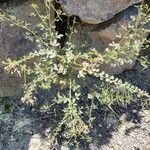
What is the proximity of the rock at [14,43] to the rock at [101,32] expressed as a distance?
0.30 metres

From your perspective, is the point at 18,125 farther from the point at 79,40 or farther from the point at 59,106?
the point at 79,40

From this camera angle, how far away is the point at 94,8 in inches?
100

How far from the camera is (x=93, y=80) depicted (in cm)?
300

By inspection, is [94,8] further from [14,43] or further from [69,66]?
[14,43]

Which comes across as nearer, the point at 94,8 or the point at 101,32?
the point at 94,8

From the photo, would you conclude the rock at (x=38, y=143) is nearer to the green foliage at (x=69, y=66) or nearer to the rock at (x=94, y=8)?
the green foliage at (x=69, y=66)

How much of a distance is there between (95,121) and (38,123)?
387mm

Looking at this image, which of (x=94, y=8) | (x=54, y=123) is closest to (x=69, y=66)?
(x=94, y=8)

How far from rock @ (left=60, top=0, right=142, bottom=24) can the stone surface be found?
22 cm

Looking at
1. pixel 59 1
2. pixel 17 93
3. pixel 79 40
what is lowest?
pixel 17 93

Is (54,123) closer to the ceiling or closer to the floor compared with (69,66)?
closer to the floor

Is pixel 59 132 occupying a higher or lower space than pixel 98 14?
lower

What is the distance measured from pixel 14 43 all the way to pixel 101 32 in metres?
0.57

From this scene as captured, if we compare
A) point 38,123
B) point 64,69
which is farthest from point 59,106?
point 64,69
